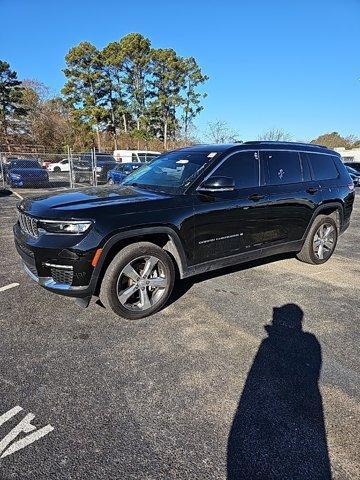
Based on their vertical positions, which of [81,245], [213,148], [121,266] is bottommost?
[121,266]

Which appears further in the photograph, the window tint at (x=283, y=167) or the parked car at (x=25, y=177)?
the parked car at (x=25, y=177)

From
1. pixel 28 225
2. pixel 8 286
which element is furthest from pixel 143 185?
pixel 8 286

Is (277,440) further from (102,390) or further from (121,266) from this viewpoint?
(121,266)

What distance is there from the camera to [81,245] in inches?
131

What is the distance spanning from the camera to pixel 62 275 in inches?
135

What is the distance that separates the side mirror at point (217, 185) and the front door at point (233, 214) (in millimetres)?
80

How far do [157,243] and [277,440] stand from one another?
7.61ft

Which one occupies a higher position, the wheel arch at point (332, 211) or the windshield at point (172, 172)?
the windshield at point (172, 172)

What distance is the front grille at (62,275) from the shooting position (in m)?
3.38

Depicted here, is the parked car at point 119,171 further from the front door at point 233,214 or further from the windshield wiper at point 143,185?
the front door at point 233,214

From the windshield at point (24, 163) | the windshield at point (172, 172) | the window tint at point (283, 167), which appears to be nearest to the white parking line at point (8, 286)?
the windshield at point (172, 172)

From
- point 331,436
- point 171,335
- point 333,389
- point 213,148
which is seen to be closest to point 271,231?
point 213,148

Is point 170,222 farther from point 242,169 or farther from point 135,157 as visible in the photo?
point 135,157

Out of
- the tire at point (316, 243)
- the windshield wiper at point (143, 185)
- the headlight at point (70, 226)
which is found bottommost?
the tire at point (316, 243)
